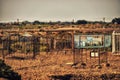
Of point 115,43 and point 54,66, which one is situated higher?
point 115,43

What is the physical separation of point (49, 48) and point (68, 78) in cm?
945

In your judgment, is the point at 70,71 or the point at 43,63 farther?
the point at 43,63

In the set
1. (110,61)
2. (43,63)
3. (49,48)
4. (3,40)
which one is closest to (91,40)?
(110,61)

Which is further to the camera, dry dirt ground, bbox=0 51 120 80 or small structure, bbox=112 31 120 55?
small structure, bbox=112 31 120 55

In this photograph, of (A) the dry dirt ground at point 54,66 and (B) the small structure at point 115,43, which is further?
(B) the small structure at point 115,43

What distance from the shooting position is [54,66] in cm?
1503

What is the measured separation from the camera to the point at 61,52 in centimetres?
2012

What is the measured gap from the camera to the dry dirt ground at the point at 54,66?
13.0 meters

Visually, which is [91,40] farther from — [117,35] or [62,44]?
[62,44]

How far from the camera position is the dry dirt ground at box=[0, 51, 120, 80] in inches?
513

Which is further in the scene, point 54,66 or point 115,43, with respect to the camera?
point 115,43

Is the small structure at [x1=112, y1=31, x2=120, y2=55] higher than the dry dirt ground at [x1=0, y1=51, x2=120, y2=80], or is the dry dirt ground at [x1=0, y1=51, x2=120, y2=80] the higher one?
the small structure at [x1=112, y1=31, x2=120, y2=55]

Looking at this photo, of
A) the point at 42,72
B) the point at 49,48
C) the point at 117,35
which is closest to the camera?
the point at 42,72

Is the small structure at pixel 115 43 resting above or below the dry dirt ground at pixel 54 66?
above
